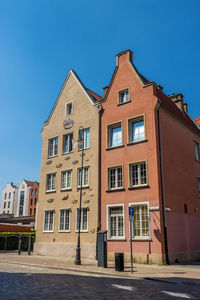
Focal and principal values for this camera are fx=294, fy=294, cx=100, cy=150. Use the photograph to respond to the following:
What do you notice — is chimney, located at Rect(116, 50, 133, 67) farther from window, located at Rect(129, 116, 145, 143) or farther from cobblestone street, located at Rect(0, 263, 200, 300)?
cobblestone street, located at Rect(0, 263, 200, 300)

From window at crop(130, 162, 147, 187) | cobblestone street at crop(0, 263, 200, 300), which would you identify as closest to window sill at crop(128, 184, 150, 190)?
window at crop(130, 162, 147, 187)

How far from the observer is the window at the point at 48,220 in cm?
2645

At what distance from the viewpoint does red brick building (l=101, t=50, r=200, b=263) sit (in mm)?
19609

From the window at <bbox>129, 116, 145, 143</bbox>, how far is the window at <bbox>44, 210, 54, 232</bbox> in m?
10.4

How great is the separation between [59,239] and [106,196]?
6168 millimetres

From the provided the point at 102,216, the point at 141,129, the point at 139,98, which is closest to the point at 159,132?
the point at 141,129

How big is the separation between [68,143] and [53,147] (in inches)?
86.8

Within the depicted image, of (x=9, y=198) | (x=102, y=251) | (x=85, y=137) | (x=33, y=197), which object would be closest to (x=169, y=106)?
(x=85, y=137)

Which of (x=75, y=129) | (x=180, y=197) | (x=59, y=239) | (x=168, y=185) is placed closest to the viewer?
(x=168, y=185)

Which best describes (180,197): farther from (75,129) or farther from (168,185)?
(75,129)

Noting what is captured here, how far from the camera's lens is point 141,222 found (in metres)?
20.0

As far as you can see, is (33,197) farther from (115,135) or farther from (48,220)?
(115,135)

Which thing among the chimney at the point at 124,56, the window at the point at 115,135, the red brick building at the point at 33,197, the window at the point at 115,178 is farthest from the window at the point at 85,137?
the red brick building at the point at 33,197

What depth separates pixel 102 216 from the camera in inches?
882
